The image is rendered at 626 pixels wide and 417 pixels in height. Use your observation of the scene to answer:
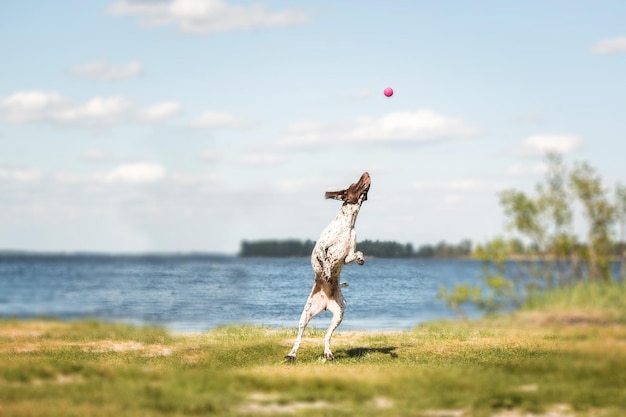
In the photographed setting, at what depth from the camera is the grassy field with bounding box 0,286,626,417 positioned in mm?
12703

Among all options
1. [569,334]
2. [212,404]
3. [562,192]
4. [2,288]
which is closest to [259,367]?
[212,404]

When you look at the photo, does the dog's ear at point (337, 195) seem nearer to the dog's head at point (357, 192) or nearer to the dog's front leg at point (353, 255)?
the dog's head at point (357, 192)

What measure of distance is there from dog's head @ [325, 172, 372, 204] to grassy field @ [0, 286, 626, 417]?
3.04 meters

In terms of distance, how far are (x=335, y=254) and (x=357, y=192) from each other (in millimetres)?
1261

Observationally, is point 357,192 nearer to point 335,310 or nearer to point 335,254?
point 335,254

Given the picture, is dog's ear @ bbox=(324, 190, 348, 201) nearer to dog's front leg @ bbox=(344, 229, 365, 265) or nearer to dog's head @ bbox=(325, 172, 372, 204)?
dog's head @ bbox=(325, 172, 372, 204)

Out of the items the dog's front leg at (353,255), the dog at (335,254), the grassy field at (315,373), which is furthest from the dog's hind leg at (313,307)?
the dog's front leg at (353,255)

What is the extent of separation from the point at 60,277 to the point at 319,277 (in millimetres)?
83946

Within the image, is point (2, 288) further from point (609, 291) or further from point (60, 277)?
point (609, 291)

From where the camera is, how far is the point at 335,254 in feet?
56.7

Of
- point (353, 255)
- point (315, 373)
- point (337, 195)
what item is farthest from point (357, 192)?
point (315, 373)

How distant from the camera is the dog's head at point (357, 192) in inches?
692

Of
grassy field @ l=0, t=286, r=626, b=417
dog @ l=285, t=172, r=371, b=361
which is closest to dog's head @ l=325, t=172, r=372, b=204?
dog @ l=285, t=172, r=371, b=361

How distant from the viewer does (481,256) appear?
30609 mm
